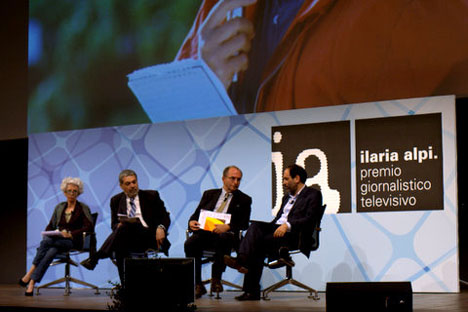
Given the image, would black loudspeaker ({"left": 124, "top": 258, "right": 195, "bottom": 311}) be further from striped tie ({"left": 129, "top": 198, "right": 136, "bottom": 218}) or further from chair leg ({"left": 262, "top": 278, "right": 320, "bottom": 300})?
striped tie ({"left": 129, "top": 198, "right": 136, "bottom": 218})

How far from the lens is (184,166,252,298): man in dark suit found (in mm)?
5672

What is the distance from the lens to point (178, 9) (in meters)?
7.21

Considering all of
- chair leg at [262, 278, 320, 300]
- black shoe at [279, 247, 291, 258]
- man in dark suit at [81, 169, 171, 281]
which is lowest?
chair leg at [262, 278, 320, 300]

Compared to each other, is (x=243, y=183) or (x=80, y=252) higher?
→ (x=243, y=183)

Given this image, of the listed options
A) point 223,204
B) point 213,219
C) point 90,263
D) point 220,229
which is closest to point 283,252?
point 220,229

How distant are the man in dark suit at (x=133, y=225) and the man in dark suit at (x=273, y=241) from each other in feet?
3.12

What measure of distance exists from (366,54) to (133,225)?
2.59 metres

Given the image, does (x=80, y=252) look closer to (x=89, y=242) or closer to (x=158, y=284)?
(x=89, y=242)

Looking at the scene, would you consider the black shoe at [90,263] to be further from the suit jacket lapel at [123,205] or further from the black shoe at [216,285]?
the black shoe at [216,285]

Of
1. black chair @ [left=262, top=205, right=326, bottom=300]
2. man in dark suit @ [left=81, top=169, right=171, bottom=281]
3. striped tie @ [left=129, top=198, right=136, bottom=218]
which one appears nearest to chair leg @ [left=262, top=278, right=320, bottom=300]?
black chair @ [left=262, top=205, right=326, bottom=300]

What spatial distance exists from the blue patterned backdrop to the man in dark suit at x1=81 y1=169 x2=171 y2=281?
741mm

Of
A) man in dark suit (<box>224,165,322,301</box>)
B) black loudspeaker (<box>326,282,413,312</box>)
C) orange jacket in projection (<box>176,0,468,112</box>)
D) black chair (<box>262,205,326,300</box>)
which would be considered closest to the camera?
black loudspeaker (<box>326,282,413,312</box>)

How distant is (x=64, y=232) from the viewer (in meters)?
6.41

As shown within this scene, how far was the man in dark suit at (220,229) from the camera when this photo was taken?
567cm
